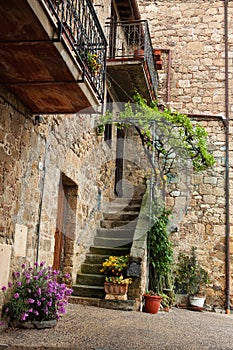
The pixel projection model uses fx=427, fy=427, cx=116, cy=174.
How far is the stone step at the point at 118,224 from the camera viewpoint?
8109 mm

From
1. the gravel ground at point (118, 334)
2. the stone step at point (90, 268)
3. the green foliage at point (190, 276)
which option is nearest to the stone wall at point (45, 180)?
the stone step at point (90, 268)

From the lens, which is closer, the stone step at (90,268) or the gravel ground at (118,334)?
the gravel ground at (118,334)

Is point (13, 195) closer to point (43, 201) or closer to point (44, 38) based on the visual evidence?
point (43, 201)

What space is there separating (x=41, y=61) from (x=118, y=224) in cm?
478

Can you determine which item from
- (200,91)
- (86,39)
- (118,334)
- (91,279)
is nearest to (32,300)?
(118,334)

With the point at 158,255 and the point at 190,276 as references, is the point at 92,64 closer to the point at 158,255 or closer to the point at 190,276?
the point at 158,255

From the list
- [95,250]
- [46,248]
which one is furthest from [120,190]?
[46,248]

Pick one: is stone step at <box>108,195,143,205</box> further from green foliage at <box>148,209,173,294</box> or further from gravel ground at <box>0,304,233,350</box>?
gravel ground at <box>0,304,233,350</box>

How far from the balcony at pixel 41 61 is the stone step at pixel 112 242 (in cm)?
327

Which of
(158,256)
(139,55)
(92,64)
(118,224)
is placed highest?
(139,55)

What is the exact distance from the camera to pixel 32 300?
4.35 m

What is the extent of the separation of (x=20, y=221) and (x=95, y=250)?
120 inches

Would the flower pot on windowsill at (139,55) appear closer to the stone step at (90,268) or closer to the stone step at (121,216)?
the stone step at (121,216)

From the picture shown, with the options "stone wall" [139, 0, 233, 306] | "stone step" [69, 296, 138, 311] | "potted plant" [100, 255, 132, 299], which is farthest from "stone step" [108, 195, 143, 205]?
"stone step" [69, 296, 138, 311]
